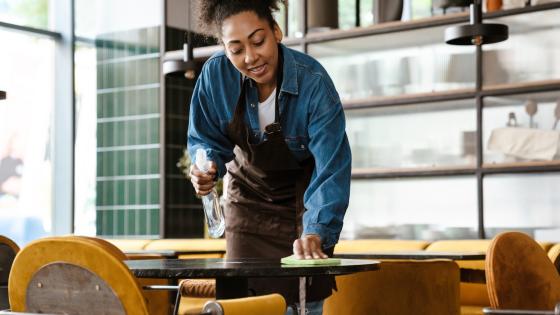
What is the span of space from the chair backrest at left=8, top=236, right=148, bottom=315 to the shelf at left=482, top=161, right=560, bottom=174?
3855mm

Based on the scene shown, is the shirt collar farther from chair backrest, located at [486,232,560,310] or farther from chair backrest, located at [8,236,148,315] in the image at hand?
chair backrest, located at [8,236,148,315]

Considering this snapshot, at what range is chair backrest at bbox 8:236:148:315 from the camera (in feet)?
5.66

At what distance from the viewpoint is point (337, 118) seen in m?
2.47

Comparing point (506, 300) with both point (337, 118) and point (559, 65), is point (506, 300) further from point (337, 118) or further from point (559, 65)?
point (559, 65)

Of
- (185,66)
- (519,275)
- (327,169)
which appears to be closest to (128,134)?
(185,66)

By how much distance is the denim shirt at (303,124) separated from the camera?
2336mm

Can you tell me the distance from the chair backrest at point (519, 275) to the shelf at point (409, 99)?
316 cm

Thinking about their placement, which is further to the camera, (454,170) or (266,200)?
(454,170)

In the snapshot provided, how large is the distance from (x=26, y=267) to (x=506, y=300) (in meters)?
1.05

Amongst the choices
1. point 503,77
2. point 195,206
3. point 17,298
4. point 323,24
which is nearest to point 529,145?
point 503,77

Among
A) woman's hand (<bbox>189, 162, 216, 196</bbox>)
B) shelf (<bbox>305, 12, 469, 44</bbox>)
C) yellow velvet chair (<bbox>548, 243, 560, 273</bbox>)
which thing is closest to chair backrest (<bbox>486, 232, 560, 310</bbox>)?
woman's hand (<bbox>189, 162, 216, 196</bbox>)

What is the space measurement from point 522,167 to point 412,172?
67 centimetres

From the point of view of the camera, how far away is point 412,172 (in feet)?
18.8

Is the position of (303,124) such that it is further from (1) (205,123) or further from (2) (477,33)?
(2) (477,33)
